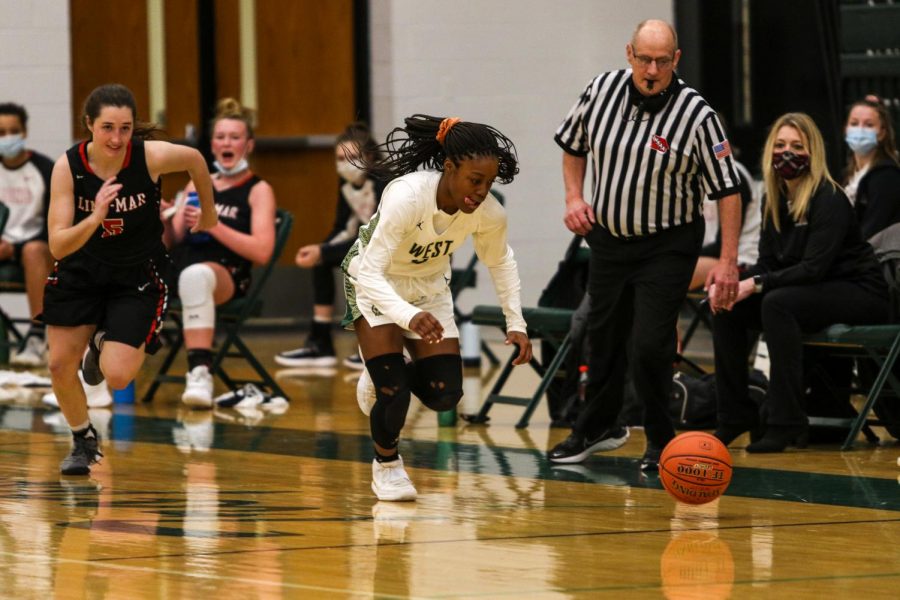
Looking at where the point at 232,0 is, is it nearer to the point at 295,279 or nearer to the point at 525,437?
the point at 295,279

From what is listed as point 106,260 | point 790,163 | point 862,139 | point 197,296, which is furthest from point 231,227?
point 862,139

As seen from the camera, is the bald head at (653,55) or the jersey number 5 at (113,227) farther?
the jersey number 5 at (113,227)

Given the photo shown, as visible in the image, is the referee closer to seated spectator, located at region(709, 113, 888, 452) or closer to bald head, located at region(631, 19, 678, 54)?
bald head, located at region(631, 19, 678, 54)

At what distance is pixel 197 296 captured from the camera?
929 centimetres

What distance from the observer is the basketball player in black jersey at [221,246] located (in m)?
9.29

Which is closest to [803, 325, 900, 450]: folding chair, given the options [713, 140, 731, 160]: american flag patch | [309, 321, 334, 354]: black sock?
[713, 140, 731, 160]: american flag patch

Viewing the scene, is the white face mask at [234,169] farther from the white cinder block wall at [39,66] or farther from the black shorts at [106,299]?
the white cinder block wall at [39,66]

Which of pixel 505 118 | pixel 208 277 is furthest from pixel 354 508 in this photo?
pixel 505 118

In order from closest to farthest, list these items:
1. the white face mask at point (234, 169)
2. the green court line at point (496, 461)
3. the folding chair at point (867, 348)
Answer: the green court line at point (496, 461) → the folding chair at point (867, 348) → the white face mask at point (234, 169)

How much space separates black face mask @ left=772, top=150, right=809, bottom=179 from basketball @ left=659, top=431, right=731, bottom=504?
2.03 meters

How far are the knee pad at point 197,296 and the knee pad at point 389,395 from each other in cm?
313

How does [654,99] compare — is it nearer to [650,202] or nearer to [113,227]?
[650,202]

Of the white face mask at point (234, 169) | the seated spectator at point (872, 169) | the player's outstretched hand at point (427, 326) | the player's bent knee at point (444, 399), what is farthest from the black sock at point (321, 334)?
the player's outstretched hand at point (427, 326)

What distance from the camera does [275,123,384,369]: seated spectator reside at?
1113 cm
